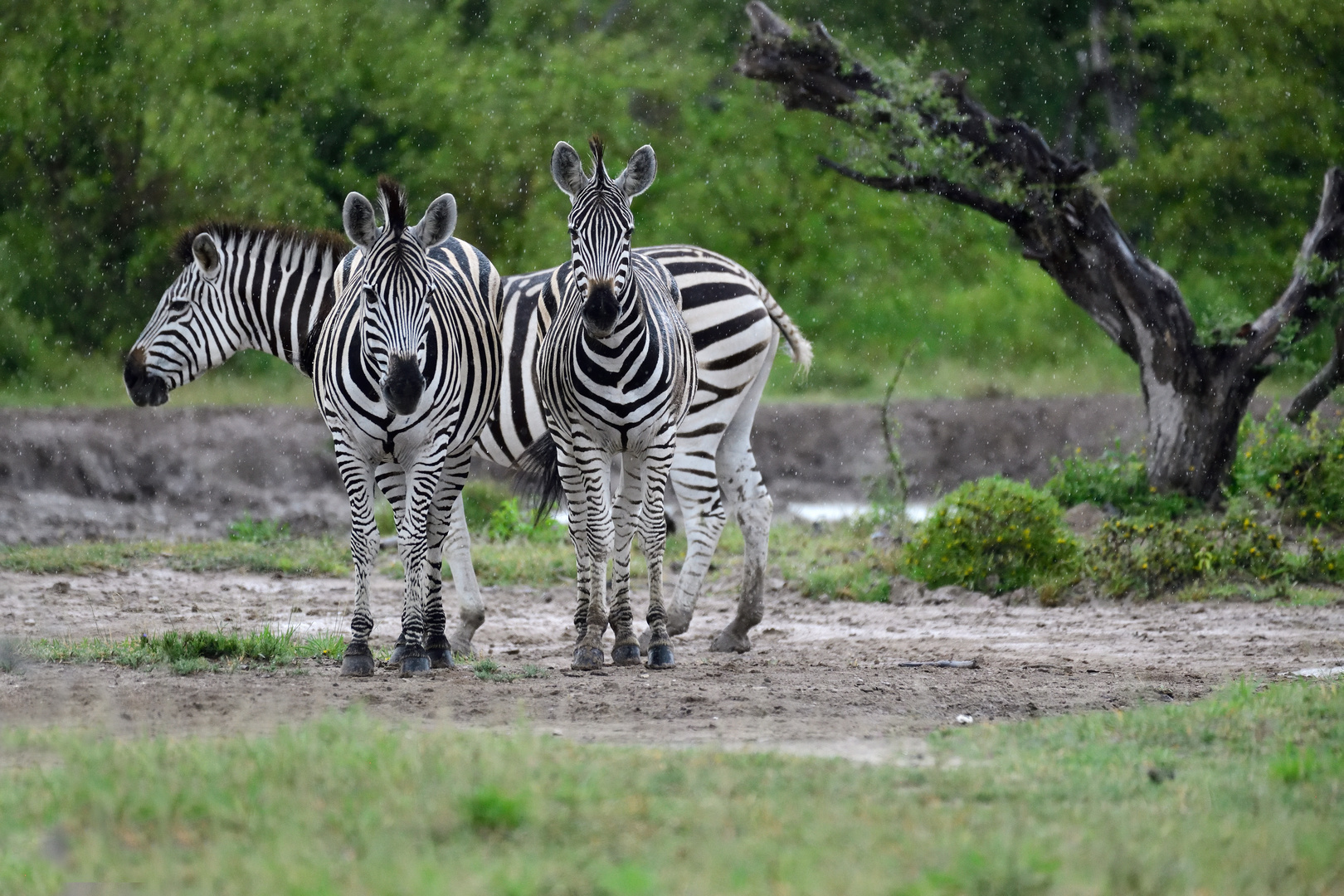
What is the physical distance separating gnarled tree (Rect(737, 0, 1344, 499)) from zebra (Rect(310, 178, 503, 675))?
590cm

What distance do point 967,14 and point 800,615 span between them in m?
23.1

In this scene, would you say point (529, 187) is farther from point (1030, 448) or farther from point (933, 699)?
point (933, 699)

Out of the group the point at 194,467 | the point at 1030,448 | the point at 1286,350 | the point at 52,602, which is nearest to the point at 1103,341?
the point at 1030,448

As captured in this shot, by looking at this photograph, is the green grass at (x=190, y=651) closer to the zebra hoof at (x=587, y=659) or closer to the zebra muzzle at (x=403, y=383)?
the zebra hoof at (x=587, y=659)

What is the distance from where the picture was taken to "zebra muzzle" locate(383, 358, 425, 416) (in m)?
6.87

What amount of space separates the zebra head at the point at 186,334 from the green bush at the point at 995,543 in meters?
5.59

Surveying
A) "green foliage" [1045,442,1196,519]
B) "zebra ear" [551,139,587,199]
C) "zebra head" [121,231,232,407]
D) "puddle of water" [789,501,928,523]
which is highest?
"zebra ear" [551,139,587,199]

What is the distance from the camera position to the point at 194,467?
58.2ft

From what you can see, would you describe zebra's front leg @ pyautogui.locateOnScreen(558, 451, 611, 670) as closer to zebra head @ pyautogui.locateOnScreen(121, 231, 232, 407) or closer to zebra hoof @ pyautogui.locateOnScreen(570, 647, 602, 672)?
zebra hoof @ pyautogui.locateOnScreen(570, 647, 602, 672)

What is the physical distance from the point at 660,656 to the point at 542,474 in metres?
2.25

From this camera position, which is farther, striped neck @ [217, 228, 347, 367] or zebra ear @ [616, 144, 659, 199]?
striped neck @ [217, 228, 347, 367]

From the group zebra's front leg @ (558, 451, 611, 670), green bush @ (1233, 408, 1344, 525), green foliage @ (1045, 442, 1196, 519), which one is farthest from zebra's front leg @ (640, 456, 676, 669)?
green bush @ (1233, 408, 1344, 525)

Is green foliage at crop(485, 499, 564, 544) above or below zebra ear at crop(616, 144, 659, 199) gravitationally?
below

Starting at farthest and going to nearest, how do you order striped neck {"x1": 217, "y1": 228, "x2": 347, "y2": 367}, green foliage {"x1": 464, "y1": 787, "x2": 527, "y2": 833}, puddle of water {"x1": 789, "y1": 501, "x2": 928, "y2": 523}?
puddle of water {"x1": 789, "y1": 501, "x2": 928, "y2": 523} → striped neck {"x1": 217, "y1": 228, "x2": 347, "y2": 367} → green foliage {"x1": 464, "y1": 787, "x2": 527, "y2": 833}
